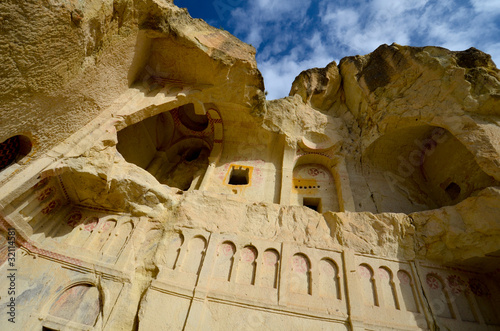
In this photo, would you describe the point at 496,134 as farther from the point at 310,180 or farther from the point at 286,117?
the point at 286,117

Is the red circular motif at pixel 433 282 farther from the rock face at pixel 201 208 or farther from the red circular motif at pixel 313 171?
the red circular motif at pixel 313 171

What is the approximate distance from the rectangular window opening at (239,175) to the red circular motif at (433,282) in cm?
593

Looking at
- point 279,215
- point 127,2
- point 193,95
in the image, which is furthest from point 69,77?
point 279,215

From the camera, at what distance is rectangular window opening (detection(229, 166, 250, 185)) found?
9422 mm

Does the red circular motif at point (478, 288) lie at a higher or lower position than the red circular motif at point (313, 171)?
lower

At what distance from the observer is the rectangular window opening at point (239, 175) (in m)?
9.42

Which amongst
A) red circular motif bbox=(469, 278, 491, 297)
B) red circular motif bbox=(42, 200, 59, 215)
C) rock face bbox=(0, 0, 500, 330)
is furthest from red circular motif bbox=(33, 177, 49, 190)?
red circular motif bbox=(469, 278, 491, 297)

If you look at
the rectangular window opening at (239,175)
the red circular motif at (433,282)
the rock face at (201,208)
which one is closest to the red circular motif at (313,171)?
the rock face at (201,208)

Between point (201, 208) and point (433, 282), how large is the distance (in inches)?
232

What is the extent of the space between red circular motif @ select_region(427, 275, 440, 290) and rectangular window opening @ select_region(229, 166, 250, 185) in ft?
19.5

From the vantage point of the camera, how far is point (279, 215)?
647 centimetres

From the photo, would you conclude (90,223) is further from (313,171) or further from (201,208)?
(313,171)

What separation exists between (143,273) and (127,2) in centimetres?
660

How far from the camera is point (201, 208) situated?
651cm
